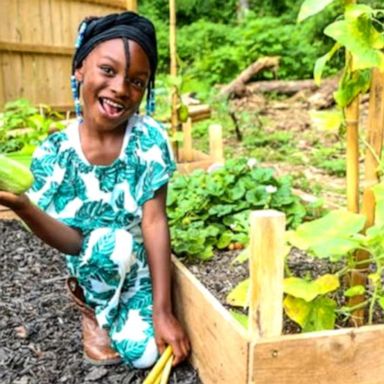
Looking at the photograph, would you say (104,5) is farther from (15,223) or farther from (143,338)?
(143,338)

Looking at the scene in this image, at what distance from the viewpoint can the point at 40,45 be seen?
21.7ft

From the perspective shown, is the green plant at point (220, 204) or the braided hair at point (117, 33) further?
the green plant at point (220, 204)

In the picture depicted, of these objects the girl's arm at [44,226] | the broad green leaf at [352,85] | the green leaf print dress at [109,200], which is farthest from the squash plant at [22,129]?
the broad green leaf at [352,85]

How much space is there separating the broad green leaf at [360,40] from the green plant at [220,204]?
3.10 ft

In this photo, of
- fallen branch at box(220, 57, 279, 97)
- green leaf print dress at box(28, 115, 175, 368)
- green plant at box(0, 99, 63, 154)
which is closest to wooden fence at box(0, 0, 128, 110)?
green plant at box(0, 99, 63, 154)

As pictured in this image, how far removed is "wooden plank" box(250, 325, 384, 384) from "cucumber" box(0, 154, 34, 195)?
0.64 m

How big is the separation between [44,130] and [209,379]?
2306 millimetres

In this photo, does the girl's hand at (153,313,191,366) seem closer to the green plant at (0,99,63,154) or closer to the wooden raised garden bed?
the wooden raised garden bed

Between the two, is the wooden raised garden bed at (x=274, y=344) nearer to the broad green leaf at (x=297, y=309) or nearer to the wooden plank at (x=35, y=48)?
the broad green leaf at (x=297, y=309)

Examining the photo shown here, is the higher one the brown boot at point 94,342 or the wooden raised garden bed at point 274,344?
the wooden raised garden bed at point 274,344

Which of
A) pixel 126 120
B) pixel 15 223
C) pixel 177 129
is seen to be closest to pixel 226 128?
pixel 177 129

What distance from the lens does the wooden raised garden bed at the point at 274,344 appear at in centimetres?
134

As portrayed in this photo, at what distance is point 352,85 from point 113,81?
71 cm

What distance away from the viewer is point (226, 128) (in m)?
7.34
